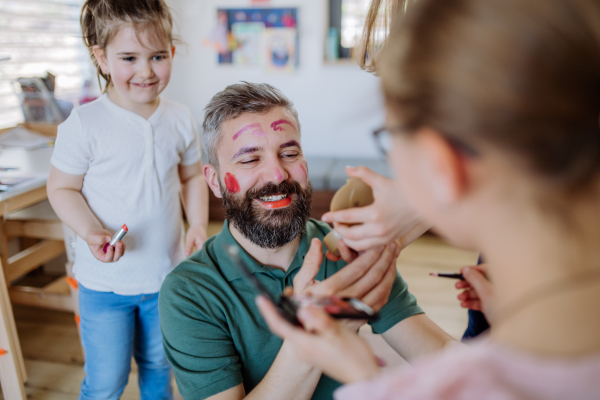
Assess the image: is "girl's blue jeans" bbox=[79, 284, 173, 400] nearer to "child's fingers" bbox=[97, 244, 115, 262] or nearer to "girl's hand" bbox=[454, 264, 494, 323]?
"child's fingers" bbox=[97, 244, 115, 262]

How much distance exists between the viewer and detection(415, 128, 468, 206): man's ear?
19.4 inches

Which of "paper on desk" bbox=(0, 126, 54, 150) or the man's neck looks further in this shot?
"paper on desk" bbox=(0, 126, 54, 150)

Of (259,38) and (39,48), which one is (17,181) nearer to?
(39,48)

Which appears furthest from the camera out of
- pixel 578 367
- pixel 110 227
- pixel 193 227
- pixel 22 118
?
pixel 22 118

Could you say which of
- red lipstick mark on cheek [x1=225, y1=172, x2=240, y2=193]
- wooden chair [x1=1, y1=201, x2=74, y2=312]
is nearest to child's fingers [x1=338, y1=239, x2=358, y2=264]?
red lipstick mark on cheek [x1=225, y1=172, x2=240, y2=193]

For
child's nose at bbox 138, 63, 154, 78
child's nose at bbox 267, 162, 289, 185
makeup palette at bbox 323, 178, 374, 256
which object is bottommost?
child's nose at bbox 267, 162, 289, 185

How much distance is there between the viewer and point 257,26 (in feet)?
12.4

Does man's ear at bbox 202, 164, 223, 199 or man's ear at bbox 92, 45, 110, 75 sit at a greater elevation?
man's ear at bbox 92, 45, 110, 75

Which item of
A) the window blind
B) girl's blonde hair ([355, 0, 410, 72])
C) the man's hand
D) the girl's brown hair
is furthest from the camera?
the window blind

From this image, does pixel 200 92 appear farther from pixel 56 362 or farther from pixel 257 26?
pixel 56 362

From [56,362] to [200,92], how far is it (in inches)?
103

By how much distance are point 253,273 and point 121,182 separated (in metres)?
0.60

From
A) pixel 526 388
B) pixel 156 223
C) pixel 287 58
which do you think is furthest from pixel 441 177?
→ pixel 287 58

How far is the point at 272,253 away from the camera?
1203 mm
